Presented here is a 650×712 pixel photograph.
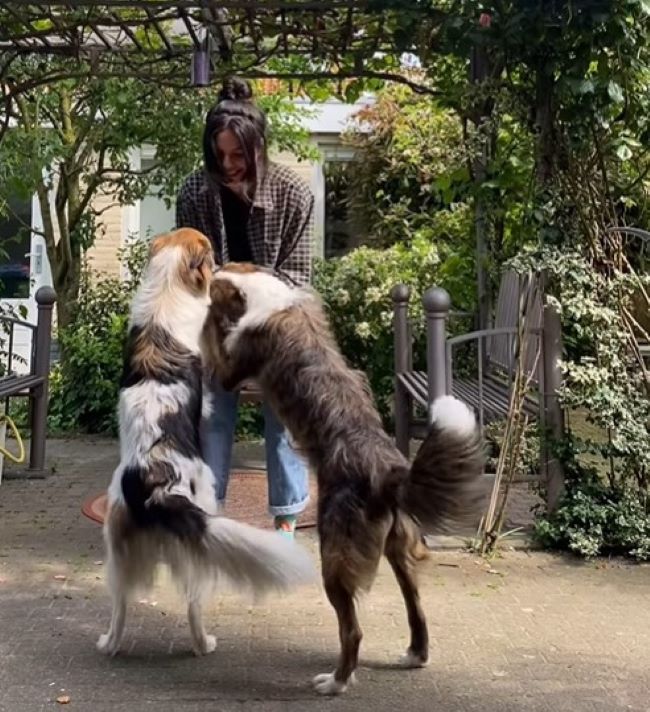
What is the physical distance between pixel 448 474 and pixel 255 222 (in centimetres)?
190

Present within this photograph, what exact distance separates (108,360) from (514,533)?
497 cm

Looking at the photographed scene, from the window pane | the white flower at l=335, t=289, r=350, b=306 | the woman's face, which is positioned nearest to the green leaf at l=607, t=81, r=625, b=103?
the woman's face

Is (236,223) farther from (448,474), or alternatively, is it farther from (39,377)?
(39,377)

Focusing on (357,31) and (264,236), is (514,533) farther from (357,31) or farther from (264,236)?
(357,31)

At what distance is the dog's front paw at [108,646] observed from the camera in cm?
387

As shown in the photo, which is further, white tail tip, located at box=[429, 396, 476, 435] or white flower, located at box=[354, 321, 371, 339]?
white flower, located at box=[354, 321, 371, 339]

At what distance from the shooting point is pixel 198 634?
3.85 metres

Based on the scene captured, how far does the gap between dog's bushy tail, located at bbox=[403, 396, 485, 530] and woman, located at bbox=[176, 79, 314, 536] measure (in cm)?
131

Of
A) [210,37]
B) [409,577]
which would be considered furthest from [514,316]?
[210,37]

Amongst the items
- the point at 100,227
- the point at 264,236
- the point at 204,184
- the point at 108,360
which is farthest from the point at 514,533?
the point at 100,227

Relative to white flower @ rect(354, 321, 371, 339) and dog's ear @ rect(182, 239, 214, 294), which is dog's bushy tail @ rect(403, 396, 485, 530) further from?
white flower @ rect(354, 321, 371, 339)

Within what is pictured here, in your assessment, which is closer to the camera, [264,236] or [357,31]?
[264,236]

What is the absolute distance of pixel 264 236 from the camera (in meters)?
4.62

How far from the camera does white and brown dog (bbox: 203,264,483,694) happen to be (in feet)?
10.8
